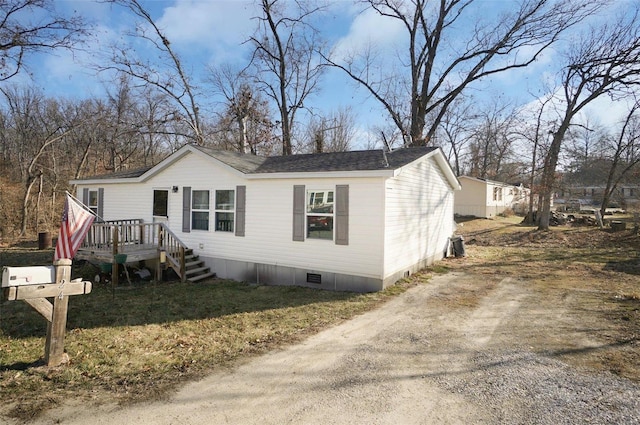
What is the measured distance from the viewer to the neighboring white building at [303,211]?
834 cm

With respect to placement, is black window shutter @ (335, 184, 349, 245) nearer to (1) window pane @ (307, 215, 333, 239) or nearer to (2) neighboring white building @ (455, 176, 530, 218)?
(1) window pane @ (307, 215, 333, 239)

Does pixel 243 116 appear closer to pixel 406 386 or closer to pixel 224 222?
pixel 224 222

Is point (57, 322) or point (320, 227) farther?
point (320, 227)

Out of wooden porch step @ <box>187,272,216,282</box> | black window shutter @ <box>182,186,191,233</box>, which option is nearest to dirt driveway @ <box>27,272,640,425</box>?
wooden porch step @ <box>187,272,216,282</box>

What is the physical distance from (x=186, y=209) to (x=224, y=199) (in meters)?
1.48

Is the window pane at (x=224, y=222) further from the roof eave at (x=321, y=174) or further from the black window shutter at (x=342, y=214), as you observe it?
the black window shutter at (x=342, y=214)

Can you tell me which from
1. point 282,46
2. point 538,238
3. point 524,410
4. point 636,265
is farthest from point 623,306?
point 282,46

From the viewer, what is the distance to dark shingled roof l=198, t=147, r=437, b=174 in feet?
28.8

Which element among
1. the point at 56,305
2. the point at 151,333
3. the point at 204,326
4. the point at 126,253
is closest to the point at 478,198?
the point at 126,253

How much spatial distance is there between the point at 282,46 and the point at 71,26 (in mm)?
12693

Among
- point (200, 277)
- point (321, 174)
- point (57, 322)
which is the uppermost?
point (321, 174)

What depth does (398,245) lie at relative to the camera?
29.6 feet

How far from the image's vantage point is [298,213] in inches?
355

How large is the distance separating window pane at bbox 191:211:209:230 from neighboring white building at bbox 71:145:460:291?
0.03 metres
